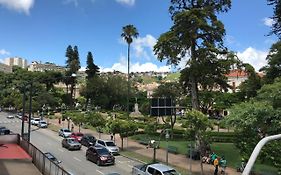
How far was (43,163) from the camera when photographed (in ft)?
74.7

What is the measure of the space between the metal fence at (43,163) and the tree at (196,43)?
17.4 m

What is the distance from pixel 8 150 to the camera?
104ft

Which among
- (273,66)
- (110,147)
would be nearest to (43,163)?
(110,147)

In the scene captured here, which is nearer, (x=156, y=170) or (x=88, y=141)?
(x=156, y=170)

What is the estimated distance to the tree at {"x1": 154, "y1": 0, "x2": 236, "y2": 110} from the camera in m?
37.1

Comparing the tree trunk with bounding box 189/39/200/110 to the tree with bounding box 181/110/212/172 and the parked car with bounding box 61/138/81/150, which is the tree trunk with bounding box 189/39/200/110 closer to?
the tree with bounding box 181/110/212/172

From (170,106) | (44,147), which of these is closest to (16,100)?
(44,147)

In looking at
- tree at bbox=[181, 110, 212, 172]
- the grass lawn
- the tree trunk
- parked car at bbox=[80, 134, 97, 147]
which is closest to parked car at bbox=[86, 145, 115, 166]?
tree at bbox=[181, 110, 212, 172]

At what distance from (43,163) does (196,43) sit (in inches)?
896

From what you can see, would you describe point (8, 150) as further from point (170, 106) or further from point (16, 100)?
point (16, 100)

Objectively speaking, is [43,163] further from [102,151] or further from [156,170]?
[102,151]

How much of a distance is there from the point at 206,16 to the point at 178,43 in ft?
13.5

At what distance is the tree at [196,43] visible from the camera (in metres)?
37.1

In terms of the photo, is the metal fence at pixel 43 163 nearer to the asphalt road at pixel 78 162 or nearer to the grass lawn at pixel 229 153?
the asphalt road at pixel 78 162
